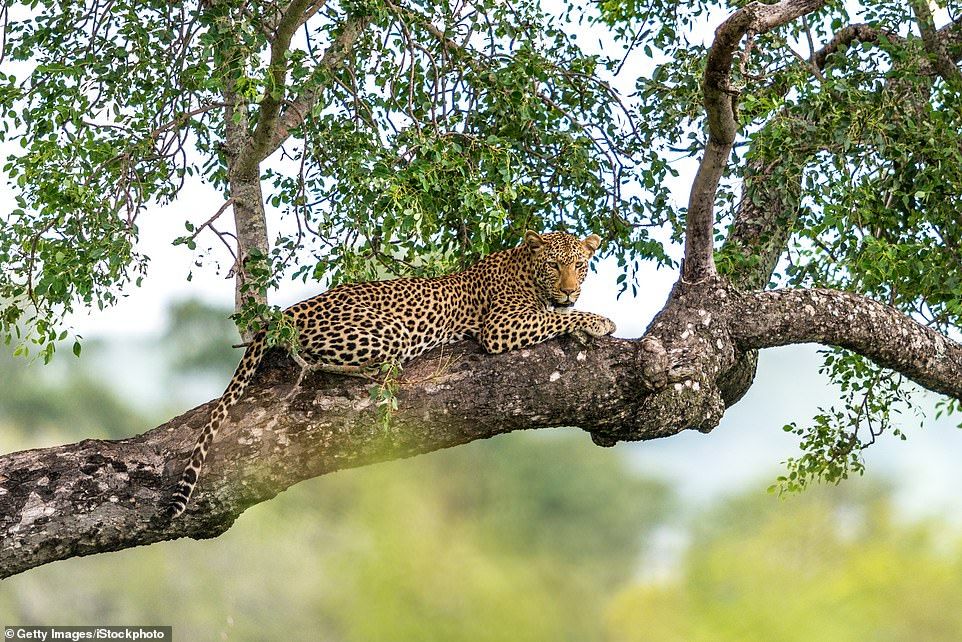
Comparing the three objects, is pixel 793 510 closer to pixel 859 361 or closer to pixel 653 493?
pixel 653 493

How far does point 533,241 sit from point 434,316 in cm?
105

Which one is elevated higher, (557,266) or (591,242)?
(591,242)

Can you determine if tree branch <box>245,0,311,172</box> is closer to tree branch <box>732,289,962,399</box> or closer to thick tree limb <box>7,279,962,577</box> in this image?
thick tree limb <box>7,279,962,577</box>

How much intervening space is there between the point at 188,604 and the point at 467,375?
2.90 m

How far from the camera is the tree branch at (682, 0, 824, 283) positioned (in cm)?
522

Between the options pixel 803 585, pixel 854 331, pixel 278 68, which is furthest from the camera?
pixel 854 331

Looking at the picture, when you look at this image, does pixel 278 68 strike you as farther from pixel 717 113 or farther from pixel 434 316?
pixel 717 113

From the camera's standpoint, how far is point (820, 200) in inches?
288

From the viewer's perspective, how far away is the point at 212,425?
541 cm

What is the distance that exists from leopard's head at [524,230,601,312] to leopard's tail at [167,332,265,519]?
187cm

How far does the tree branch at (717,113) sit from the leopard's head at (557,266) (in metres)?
0.69

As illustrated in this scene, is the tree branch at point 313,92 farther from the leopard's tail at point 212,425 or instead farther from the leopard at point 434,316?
the leopard's tail at point 212,425

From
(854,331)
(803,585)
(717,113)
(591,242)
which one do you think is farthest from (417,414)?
(803,585)

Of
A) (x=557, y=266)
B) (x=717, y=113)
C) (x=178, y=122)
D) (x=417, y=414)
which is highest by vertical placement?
(x=178, y=122)
